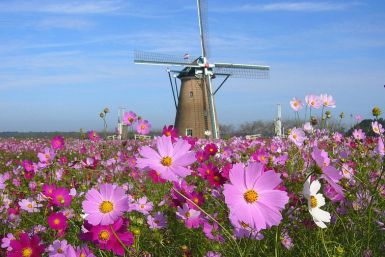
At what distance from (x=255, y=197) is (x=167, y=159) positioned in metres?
0.31

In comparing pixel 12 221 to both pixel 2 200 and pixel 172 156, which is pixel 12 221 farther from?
pixel 172 156

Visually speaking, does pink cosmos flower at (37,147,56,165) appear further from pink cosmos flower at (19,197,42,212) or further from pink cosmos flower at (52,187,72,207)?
pink cosmos flower at (52,187,72,207)

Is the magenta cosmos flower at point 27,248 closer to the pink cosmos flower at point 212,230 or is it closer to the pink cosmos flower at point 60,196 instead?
the pink cosmos flower at point 60,196

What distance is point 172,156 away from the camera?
3.67ft

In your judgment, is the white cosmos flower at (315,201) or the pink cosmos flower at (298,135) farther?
the pink cosmos flower at (298,135)

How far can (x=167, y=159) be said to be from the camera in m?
1.10

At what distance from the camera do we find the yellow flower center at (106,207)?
3.51 ft

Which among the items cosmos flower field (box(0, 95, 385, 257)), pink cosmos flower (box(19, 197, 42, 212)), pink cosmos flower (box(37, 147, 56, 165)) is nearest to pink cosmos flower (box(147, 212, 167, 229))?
cosmos flower field (box(0, 95, 385, 257))

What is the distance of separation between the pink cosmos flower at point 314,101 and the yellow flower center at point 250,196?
1469mm

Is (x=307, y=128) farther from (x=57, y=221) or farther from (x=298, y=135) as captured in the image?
(x=57, y=221)

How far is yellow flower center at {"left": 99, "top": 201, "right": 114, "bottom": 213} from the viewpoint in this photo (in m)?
1.07

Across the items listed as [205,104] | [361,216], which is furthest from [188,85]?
[361,216]

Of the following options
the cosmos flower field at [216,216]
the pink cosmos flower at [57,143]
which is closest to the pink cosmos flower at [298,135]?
the cosmos flower field at [216,216]

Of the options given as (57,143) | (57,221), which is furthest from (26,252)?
(57,143)
